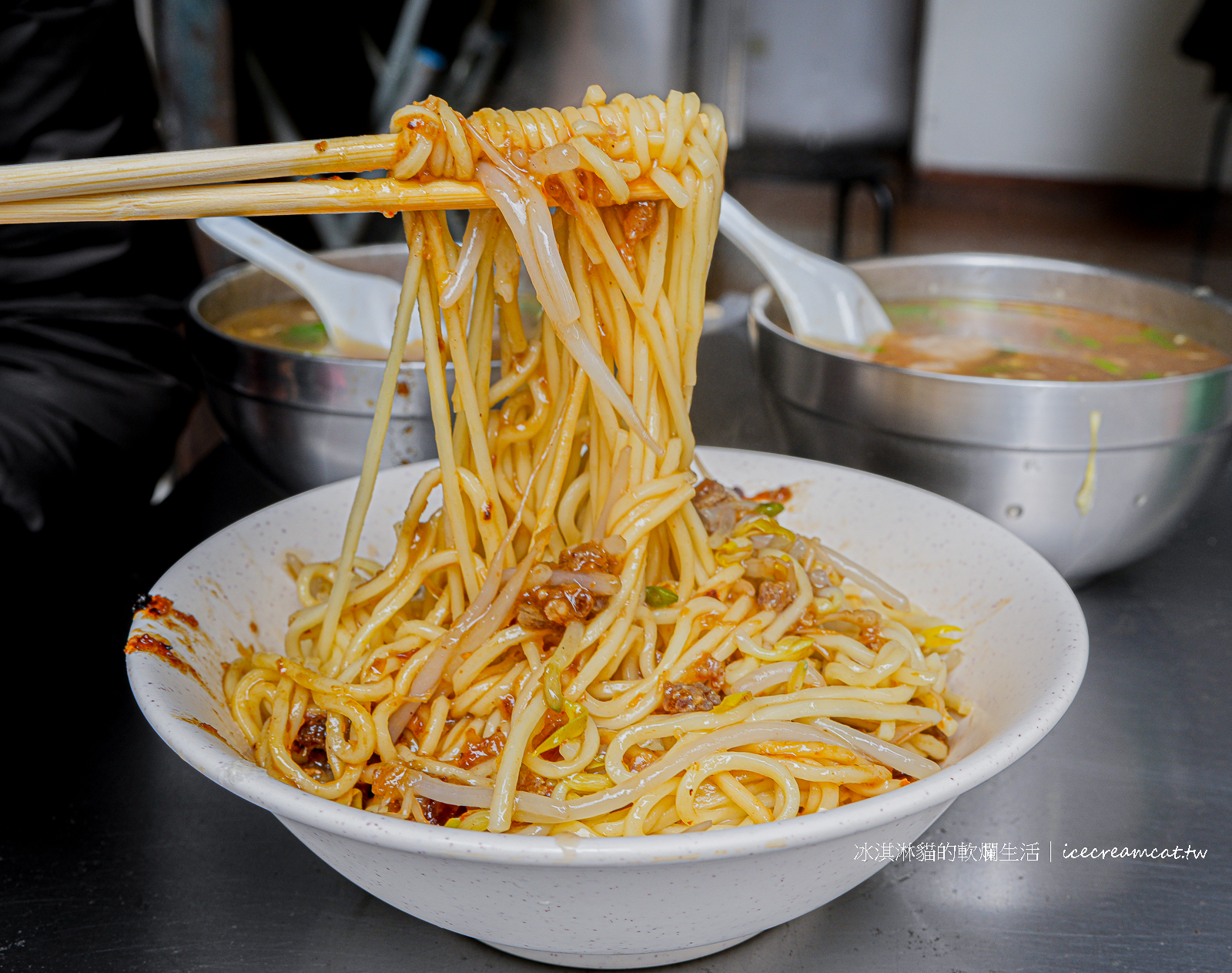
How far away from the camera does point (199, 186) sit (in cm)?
93

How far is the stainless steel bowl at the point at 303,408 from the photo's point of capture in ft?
5.05

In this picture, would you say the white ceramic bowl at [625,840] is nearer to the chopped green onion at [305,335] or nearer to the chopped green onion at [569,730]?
the chopped green onion at [569,730]

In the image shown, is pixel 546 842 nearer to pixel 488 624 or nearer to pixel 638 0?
pixel 488 624

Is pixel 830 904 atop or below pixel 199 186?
below

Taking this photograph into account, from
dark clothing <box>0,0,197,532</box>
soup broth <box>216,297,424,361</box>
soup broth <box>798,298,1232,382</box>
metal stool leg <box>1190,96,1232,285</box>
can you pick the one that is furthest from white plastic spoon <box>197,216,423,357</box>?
metal stool leg <box>1190,96,1232,285</box>

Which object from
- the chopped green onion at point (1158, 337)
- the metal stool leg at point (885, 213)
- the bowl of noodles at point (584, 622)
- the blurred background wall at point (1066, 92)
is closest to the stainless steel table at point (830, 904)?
the bowl of noodles at point (584, 622)

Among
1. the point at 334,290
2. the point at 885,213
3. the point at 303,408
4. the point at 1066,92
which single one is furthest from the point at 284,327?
the point at 1066,92

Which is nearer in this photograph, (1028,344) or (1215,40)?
(1028,344)

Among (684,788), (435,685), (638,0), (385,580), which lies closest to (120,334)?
(385,580)

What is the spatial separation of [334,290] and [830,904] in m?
1.39

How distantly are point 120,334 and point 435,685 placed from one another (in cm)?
143

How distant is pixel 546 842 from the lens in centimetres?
74

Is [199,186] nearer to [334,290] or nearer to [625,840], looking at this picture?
[625,840]

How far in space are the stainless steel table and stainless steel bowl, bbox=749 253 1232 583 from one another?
0.75 feet
